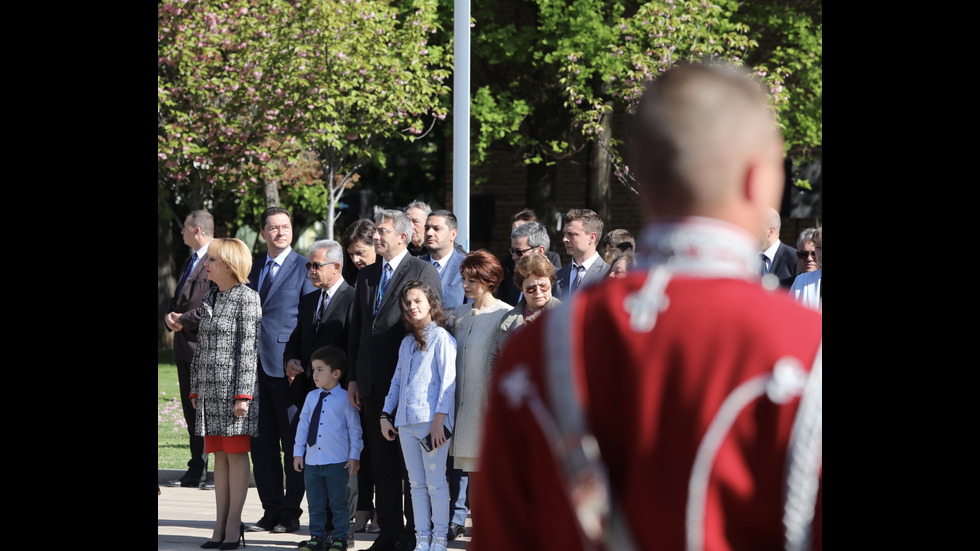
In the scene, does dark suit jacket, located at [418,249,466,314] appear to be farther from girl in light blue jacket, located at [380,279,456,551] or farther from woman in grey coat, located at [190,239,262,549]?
woman in grey coat, located at [190,239,262,549]

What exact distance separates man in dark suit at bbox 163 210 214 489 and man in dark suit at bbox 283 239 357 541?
5.03 ft

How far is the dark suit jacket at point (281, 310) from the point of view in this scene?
8789mm

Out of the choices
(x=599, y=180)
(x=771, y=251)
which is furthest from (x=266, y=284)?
(x=599, y=180)

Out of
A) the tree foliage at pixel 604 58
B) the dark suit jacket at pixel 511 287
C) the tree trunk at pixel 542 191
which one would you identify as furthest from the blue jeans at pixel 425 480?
the tree trunk at pixel 542 191

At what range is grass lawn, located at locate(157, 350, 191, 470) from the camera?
11570 mm

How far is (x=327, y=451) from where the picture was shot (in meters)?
7.79

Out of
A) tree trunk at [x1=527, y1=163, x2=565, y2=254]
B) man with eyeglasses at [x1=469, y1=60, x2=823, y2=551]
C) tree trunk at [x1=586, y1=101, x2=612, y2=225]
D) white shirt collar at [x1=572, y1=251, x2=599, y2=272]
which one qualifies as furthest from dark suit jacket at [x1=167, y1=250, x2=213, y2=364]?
tree trunk at [x1=527, y1=163, x2=565, y2=254]

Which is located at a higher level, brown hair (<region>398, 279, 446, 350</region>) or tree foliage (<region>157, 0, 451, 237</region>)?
tree foliage (<region>157, 0, 451, 237</region>)

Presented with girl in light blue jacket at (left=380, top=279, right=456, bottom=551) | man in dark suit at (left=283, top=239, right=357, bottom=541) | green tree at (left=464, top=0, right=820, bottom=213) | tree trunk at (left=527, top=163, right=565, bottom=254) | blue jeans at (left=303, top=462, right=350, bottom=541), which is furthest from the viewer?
tree trunk at (left=527, top=163, right=565, bottom=254)

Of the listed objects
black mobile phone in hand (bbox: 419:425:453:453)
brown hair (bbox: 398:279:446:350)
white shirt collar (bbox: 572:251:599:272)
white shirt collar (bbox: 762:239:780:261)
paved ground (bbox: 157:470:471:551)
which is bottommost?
paved ground (bbox: 157:470:471:551)

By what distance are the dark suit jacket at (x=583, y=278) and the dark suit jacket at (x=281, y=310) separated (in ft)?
6.08

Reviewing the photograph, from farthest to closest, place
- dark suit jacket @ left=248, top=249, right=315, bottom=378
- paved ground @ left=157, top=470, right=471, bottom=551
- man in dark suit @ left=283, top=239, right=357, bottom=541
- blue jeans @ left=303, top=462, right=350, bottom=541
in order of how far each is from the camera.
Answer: dark suit jacket @ left=248, top=249, right=315, bottom=378
man in dark suit @ left=283, top=239, right=357, bottom=541
paved ground @ left=157, top=470, right=471, bottom=551
blue jeans @ left=303, top=462, right=350, bottom=541

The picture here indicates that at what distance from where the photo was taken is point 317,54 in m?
19.9
